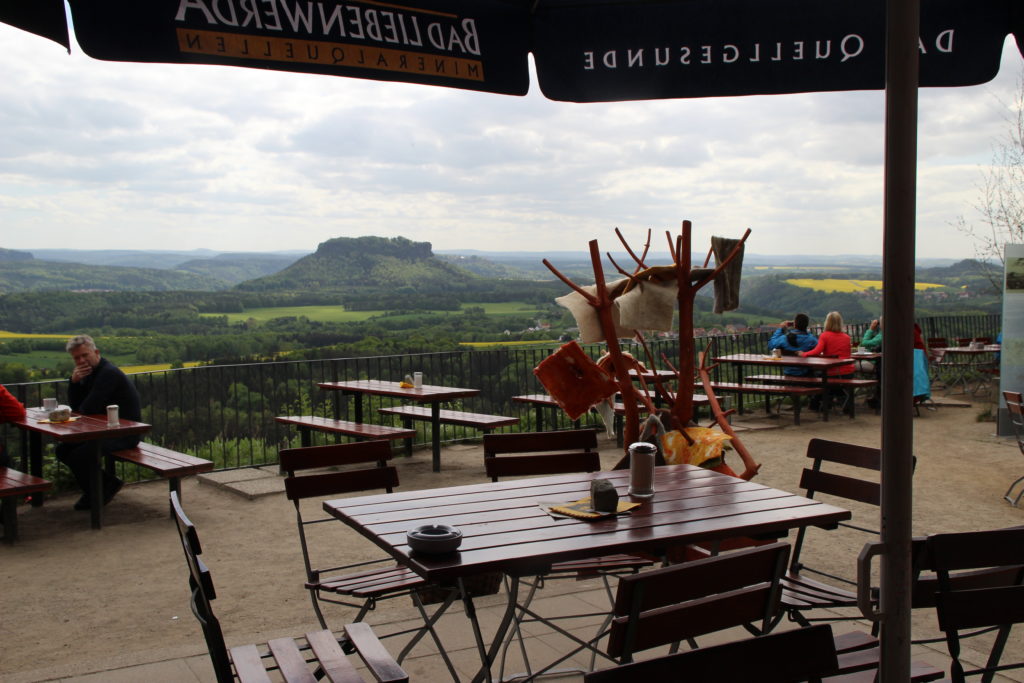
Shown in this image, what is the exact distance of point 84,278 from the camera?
26.4 meters

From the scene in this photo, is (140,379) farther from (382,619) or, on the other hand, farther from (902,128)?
(902,128)

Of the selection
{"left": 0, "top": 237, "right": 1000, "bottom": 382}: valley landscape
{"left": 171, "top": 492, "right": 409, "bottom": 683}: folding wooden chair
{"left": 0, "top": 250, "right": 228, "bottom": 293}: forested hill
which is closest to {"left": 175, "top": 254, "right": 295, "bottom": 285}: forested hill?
{"left": 0, "top": 237, "right": 1000, "bottom": 382}: valley landscape

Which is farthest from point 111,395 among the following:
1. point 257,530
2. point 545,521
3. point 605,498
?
point 605,498

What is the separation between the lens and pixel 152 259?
37.8m

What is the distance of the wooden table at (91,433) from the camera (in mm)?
6929

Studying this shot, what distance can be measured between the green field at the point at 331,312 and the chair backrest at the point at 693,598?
54.2 ft

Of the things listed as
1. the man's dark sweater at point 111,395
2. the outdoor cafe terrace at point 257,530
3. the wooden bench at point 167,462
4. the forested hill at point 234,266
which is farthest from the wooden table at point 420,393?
the forested hill at point 234,266

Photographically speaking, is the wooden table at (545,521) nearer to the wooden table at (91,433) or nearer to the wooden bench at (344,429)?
the wooden table at (91,433)

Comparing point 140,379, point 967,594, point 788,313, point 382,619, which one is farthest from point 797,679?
point 788,313

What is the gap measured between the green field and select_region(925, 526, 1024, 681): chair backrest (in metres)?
16.5

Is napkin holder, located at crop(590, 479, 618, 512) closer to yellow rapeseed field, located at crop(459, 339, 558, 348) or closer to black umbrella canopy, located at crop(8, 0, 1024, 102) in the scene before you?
black umbrella canopy, located at crop(8, 0, 1024, 102)

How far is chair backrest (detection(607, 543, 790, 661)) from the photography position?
2.35 m

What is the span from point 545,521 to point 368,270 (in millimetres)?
29557

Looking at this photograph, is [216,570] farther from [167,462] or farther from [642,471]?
[642,471]
